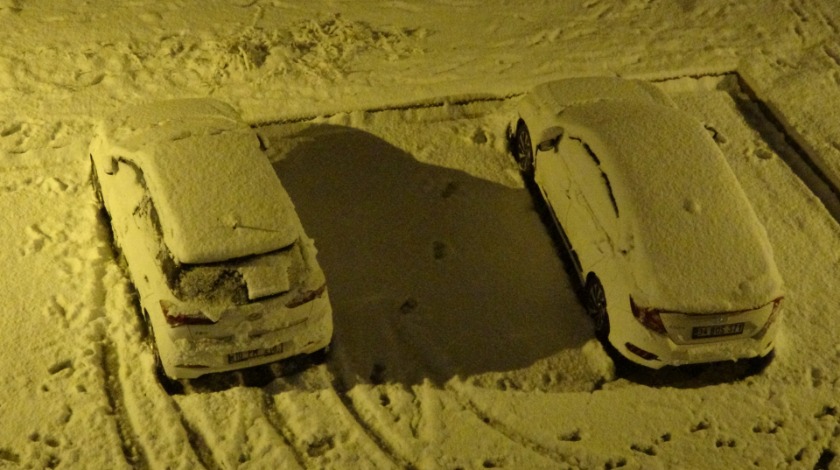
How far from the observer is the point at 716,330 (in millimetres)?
9117

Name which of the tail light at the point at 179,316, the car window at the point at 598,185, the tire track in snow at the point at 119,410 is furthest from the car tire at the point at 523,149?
the tire track in snow at the point at 119,410

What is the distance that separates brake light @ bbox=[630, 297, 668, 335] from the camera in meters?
9.02

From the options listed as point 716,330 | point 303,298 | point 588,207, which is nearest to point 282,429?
point 303,298

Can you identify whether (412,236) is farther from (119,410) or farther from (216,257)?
(119,410)

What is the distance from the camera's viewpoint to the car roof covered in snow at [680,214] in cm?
905

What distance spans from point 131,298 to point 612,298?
4.43 meters

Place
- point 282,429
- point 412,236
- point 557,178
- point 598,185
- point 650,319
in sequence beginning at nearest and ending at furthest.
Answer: point 282,429 → point 650,319 → point 598,185 → point 557,178 → point 412,236

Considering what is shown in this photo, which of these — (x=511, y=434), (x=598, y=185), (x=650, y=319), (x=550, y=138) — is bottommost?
(x=511, y=434)

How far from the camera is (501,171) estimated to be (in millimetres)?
11344

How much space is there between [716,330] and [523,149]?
3179 millimetres

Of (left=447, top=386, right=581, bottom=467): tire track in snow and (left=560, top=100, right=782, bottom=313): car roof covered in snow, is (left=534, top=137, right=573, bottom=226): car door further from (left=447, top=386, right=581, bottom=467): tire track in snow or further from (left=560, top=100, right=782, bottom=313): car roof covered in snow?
(left=447, top=386, right=581, bottom=467): tire track in snow

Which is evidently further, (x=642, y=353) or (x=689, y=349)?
(x=642, y=353)

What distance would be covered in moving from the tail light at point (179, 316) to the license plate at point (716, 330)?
415 centimetres

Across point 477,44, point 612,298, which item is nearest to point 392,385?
point 612,298
